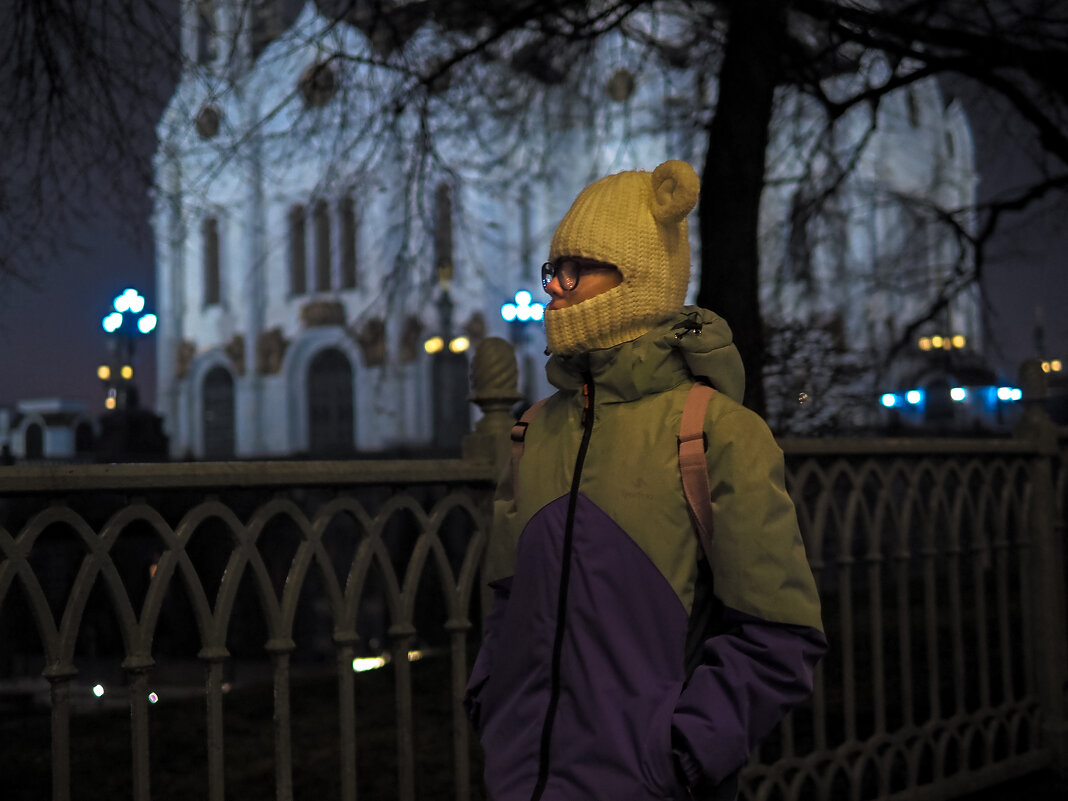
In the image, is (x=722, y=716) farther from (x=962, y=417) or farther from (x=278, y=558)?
(x=962, y=417)

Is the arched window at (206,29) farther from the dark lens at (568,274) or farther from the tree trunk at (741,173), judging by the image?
the dark lens at (568,274)

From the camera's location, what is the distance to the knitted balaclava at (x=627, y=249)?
196cm

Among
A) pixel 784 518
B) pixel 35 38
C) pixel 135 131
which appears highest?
pixel 35 38

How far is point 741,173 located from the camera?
512cm

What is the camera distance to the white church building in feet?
21.2

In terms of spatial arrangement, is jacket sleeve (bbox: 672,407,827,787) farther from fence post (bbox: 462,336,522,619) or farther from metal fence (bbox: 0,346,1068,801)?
fence post (bbox: 462,336,522,619)

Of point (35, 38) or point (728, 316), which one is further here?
point (728, 316)

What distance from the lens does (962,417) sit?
36.1m

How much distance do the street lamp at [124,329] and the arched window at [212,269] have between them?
2827cm

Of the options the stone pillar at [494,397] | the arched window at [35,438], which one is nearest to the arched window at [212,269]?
the arched window at [35,438]

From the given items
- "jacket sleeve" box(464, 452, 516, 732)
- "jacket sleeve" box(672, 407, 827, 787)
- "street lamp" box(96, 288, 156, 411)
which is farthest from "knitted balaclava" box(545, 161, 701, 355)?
"street lamp" box(96, 288, 156, 411)

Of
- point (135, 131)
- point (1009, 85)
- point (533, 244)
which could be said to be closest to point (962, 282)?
point (1009, 85)

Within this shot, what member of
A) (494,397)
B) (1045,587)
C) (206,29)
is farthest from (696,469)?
(206,29)

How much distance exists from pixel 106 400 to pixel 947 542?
19.3 metres
